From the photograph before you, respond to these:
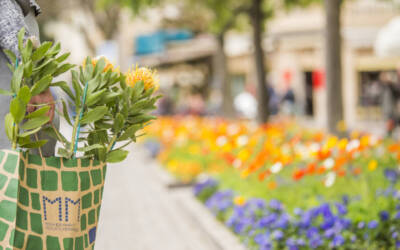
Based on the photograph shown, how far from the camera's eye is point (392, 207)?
15.2 ft

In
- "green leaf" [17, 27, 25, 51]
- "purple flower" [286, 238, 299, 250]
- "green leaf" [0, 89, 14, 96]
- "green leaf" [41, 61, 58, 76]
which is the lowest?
"purple flower" [286, 238, 299, 250]

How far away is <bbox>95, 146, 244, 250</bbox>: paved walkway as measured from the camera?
596 cm

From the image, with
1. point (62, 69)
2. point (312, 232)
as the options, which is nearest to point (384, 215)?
point (312, 232)

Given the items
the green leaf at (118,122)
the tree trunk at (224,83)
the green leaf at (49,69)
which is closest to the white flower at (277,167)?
the green leaf at (118,122)

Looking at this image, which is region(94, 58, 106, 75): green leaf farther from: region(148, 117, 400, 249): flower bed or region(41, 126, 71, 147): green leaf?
region(148, 117, 400, 249): flower bed

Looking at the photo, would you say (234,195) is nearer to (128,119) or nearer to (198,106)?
(128,119)

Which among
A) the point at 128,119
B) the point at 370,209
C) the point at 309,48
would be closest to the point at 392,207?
the point at 370,209

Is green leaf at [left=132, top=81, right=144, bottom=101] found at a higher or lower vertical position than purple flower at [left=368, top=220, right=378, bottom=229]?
higher

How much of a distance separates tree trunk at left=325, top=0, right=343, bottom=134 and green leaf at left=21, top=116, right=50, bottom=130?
279 inches

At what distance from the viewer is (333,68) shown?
870 cm

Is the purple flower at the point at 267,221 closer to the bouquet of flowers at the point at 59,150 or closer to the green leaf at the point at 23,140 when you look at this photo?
the bouquet of flowers at the point at 59,150

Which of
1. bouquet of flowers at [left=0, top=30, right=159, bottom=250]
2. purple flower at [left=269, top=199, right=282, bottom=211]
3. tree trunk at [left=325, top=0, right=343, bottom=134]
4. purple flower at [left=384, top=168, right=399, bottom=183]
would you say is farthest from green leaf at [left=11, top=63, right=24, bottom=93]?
tree trunk at [left=325, top=0, right=343, bottom=134]

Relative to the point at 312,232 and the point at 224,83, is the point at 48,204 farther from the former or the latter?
the point at 224,83

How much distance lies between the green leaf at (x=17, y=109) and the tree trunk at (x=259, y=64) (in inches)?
405
